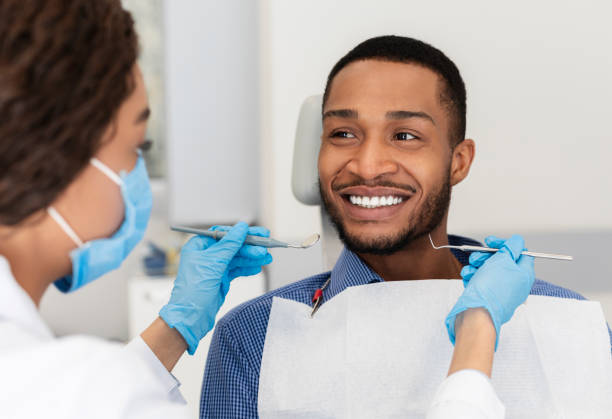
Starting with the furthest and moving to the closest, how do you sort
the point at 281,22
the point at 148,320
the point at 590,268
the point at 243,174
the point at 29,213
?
the point at 243,174 < the point at 148,320 < the point at 281,22 < the point at 590,268 < the point at 29,213

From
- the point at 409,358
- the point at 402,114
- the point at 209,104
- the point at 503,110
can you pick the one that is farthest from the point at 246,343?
the point at 209,104

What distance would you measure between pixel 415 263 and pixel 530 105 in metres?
0.94

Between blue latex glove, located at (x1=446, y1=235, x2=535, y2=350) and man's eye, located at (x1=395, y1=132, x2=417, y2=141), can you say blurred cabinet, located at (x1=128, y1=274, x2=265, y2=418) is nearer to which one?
man's eye, located at (x1=395, y1=132, x2=417, y2=141)

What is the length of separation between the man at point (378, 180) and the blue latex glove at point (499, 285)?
0.19 metres

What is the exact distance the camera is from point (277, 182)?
2209mm

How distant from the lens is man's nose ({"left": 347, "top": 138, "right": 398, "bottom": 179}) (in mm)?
1206

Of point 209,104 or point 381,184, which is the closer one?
point 381,184

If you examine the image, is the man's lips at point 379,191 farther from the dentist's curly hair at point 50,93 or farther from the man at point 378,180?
the dentist's curly hair at point 50,93

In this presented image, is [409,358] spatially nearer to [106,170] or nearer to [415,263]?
[415,263]

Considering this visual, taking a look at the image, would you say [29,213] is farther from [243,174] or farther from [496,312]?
[243,174]

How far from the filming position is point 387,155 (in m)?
1.22

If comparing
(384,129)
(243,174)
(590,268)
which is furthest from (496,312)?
(243,174)

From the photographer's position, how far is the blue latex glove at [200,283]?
1.18 metres

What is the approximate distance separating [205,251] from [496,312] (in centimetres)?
58
